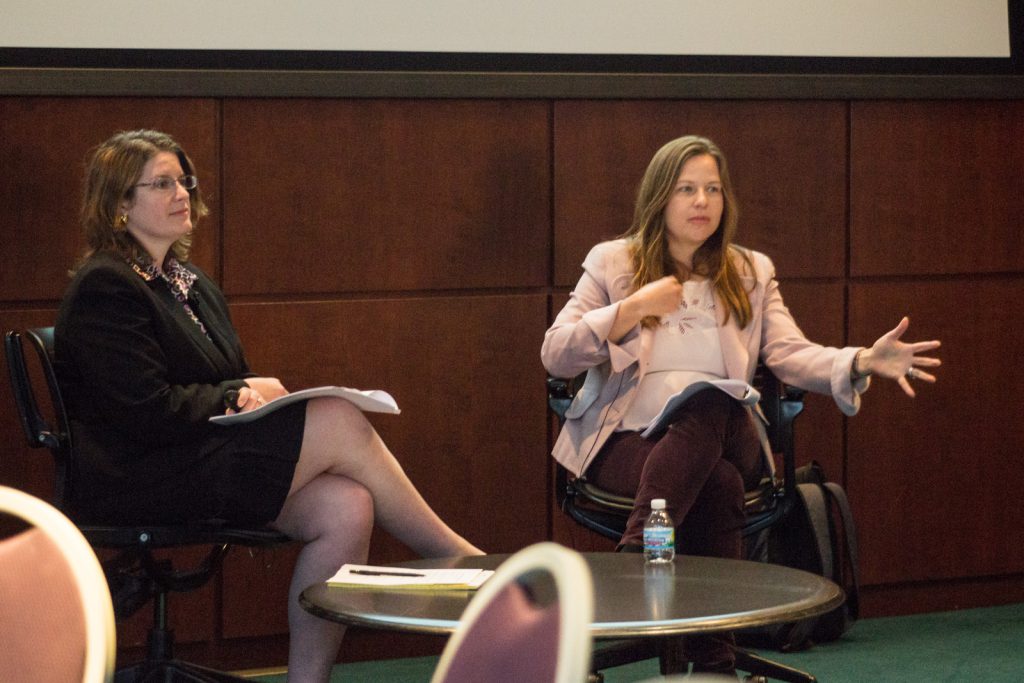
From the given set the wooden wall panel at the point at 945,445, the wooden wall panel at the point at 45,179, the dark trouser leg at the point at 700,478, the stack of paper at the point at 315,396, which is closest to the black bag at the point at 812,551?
the wooden wall panel at the point at 945,445

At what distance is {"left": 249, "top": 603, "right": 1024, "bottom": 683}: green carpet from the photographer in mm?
3857

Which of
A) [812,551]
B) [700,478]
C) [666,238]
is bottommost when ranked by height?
[812,551]

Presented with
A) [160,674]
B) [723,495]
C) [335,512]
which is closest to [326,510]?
[335,512]

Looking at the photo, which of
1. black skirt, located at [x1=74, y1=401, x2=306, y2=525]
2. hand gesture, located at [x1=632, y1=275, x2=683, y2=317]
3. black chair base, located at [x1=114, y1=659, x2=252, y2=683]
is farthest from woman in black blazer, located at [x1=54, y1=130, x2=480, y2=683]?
hand gesture, located at [x1=632, y1=275, x2=683, y2=317]

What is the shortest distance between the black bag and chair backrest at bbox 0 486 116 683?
9.33 ft

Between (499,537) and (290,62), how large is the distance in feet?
4.72

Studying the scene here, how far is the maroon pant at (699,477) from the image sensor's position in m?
3.31

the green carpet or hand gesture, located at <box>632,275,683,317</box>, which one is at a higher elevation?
hand gesture, located at <box>632,275,683,317</box>

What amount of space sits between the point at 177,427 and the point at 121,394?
13 cm

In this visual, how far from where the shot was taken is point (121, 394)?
3178 millimetres

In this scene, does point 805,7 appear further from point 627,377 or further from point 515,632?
point 515,632

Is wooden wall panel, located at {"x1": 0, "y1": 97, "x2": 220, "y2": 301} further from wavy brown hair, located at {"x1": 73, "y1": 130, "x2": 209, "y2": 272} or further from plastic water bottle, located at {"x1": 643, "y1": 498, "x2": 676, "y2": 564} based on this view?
plastic water bottle, located at {"x1": 643, "y1": 498, "x2": 676, "y2": 564}

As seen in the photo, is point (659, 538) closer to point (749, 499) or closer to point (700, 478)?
point (700, 478)

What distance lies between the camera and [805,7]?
4570mm
